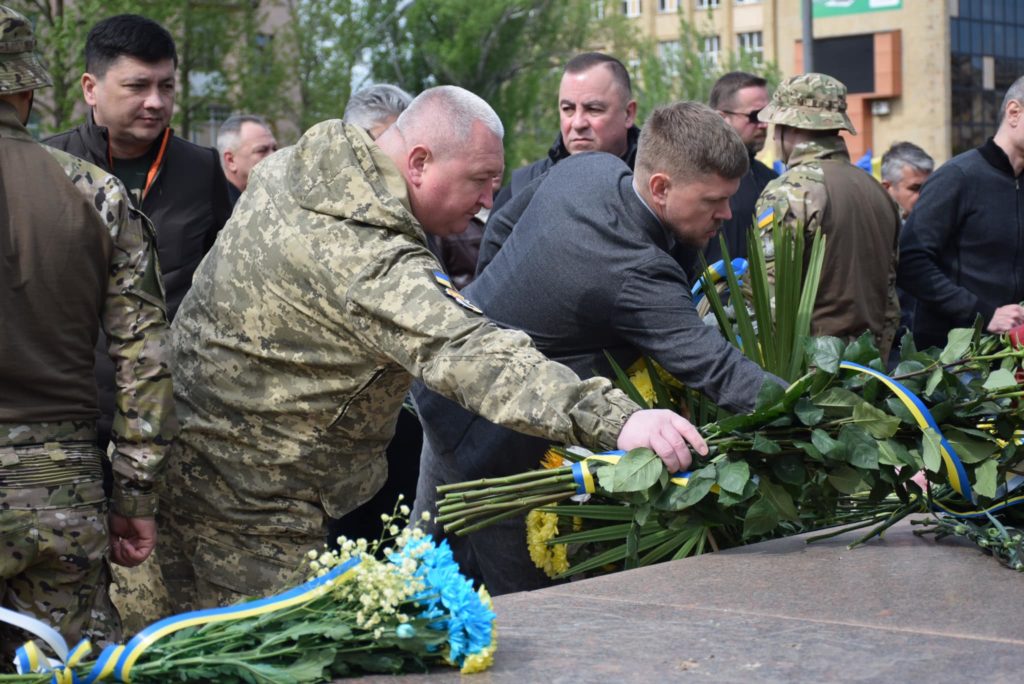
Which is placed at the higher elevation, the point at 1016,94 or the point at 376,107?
the point at 376,107

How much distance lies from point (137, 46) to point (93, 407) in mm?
2179

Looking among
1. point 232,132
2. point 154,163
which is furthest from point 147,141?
point 232,132

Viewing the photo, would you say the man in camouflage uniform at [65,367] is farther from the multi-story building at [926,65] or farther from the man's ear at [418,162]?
the multi-story building at [926,65]

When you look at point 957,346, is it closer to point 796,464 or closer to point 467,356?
point 796,464

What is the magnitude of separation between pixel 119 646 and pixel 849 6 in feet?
158

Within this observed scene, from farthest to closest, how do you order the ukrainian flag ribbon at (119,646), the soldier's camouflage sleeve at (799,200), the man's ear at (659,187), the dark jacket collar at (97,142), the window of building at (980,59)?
the window of building at (980,59) < the soldier's camouflage sleeve at (799,200) < the dark jacket collar at (97,142) < the man's ear at (659,187) < the ukrainian flag ribbon at (119,646)

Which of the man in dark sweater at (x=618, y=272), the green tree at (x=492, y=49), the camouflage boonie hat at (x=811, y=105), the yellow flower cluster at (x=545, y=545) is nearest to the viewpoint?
the man in dark sweater at (x=618, y=272)

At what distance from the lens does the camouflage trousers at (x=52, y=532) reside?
3221 millimetres

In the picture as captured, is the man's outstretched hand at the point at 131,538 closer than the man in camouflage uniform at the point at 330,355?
No

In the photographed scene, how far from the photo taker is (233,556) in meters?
3.74

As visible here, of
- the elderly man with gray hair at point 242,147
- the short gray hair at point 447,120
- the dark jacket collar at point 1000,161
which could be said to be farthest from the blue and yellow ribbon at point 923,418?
the elderly man with gray hair at point 242,147

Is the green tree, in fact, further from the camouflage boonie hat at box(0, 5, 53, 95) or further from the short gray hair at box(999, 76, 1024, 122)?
the camouflage boonie hat at box(0, 5, 53, 95)

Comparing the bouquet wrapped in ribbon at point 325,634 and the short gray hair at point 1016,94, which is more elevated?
the short gray hair at point 1016,94

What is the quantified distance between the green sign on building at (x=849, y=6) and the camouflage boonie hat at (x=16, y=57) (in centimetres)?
4246
